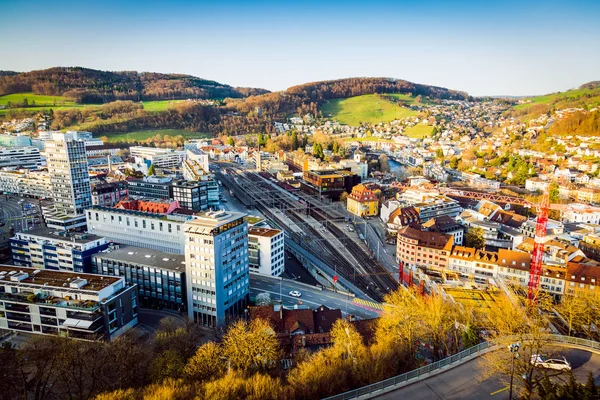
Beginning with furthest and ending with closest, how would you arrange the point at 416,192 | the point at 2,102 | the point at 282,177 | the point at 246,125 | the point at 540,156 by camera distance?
the point at 246,125 < the point at 2,102 < the point at 540,156 < the point at 282,177 < the point at 416,192

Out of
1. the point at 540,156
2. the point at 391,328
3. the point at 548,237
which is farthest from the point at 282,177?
the point at 391,328

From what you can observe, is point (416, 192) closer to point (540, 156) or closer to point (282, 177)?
point (282, 177)

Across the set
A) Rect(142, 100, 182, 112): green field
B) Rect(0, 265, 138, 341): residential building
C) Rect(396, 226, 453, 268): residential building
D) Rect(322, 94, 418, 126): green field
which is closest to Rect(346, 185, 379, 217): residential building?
Rect(396, 226, 453, 268): residential building

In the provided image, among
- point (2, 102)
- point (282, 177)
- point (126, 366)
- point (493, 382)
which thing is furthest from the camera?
point (2, 102)

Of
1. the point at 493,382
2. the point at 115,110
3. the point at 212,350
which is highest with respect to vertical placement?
the point at 115,110

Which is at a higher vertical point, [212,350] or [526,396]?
[526,396]

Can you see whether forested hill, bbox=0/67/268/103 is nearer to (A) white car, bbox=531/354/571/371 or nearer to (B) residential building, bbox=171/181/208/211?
(B) residential building, bbox=171/181/208/211
